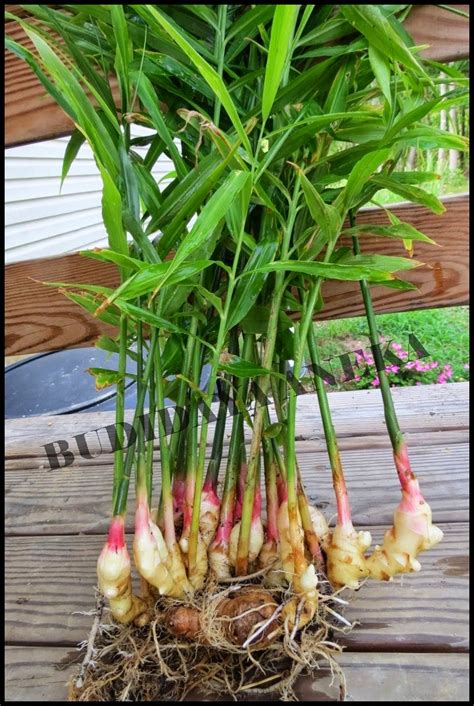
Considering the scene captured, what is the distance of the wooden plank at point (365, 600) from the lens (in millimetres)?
550

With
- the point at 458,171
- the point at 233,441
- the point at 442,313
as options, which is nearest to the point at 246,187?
the point at 233,441

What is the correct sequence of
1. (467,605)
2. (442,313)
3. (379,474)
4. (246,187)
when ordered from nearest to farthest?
(246,187)
(467,605)
(379,474)
(442,313)

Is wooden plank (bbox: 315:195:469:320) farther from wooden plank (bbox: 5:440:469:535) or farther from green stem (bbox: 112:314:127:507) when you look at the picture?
green stem (bbox: 112:314:127:507)

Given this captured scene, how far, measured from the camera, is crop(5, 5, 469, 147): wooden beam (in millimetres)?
694

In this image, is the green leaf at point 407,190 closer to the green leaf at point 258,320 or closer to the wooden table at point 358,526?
the green leaf at point 258,320

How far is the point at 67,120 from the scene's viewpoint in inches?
32.5

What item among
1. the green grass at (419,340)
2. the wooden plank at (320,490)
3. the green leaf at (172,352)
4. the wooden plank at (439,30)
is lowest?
the green grass at (419,340)

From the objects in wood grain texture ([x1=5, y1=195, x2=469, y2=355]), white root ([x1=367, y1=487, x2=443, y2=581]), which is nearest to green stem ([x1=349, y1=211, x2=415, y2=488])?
white root ([x1=367, y1=487, x2=443, y2=581])

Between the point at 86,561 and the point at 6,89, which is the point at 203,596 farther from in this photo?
the point at 6,89

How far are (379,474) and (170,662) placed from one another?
0.44 metres

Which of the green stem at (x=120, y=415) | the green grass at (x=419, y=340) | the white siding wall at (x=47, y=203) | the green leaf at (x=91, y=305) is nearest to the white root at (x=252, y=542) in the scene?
the green stem at (x=120, y=415)

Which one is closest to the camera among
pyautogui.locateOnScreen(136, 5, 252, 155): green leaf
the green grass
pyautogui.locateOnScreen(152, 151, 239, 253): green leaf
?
pyautogui.locateOnScreen(136, 5, 252, 155): green leaf

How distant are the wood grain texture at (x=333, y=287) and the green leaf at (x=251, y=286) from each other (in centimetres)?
38

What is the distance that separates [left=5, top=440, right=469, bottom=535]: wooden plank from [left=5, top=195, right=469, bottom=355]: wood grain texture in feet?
0.81
